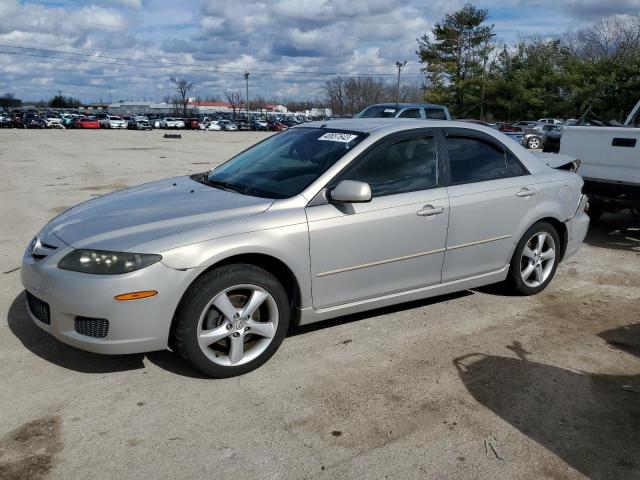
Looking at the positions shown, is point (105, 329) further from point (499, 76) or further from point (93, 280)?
point (499, 76)

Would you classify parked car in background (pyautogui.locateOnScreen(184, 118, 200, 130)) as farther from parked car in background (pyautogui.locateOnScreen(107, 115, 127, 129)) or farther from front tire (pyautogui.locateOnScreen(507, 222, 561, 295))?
front tire (pyautogui.locateOnScreen(507, 222, 561, 295))

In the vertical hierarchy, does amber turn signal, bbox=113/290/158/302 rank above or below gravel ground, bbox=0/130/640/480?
above

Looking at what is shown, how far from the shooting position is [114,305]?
10.5 feet

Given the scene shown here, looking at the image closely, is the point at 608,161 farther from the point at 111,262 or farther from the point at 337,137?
the point at 111,262

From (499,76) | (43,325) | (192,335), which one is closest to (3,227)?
(43,325)

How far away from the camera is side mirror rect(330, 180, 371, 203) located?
12.2ft

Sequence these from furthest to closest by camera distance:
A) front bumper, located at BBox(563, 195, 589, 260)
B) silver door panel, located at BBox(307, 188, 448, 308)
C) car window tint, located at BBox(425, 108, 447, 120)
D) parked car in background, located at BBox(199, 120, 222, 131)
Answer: parked car in background, located at BBox(199, 120, 222, 131) → car window tint, located at BBox(425, 108, 447, 120) → front bumper, located at BBox(563, 195, 589, 260) → silver door panel, located at BBox(307, 188, 448, 308)

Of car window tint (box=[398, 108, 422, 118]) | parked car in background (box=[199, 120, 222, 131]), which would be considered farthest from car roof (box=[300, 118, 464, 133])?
parked car in background (box=[199, 120, 222, 131])

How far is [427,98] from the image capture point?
4750cm

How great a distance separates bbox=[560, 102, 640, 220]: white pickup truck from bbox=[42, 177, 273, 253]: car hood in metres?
5.09

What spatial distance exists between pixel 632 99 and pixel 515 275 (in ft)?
81.9

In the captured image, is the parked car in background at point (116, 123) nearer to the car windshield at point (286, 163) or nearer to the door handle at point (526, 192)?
the car windshield at point (286, 163)

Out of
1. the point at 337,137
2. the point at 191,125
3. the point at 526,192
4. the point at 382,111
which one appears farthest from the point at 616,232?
the point at 191,125

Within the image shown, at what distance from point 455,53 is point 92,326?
162 feet
